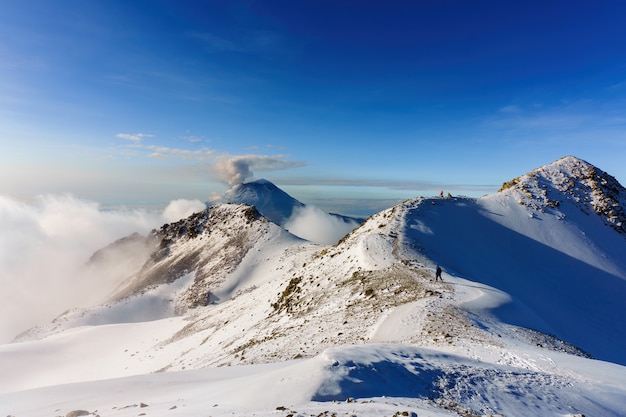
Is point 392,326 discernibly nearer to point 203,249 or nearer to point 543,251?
point 543,251

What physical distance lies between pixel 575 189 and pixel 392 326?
6154 cm

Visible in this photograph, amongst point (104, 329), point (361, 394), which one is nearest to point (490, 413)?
point (361, 394)

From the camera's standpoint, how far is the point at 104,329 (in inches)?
2211

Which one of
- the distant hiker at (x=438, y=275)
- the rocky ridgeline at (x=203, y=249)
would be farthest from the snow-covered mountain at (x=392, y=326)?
the rocky ridgeline at (x=203, y=249)

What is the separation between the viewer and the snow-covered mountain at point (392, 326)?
11586mm

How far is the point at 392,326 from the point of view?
21.3 meters

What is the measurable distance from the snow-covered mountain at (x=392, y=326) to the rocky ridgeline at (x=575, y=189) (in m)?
0.34

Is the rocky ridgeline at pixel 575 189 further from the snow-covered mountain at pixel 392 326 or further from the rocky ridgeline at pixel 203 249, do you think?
the rocky ridgeline at pixel 203 249

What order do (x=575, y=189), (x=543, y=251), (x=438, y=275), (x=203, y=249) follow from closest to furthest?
(x=438, y=275), (x=543, y=251), (x=575, y=189), (x=203, y=249)

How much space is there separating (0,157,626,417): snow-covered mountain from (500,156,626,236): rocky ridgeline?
0.34m

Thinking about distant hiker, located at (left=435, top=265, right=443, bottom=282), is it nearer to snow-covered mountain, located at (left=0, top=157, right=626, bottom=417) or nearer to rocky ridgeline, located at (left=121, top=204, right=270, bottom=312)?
snow-covered mountain, located at (left=0, top=157, right=626, bottom=417)

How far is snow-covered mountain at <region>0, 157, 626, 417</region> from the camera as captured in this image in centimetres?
1159

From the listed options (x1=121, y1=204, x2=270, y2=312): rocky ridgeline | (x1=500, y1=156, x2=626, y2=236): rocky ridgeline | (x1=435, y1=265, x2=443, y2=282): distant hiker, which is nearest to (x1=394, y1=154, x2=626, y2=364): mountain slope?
(x1=500, y1=156, x2=626, y2=236): rocky ridgeline

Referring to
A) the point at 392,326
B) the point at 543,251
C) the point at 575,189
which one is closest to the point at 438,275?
the point at 392,326
